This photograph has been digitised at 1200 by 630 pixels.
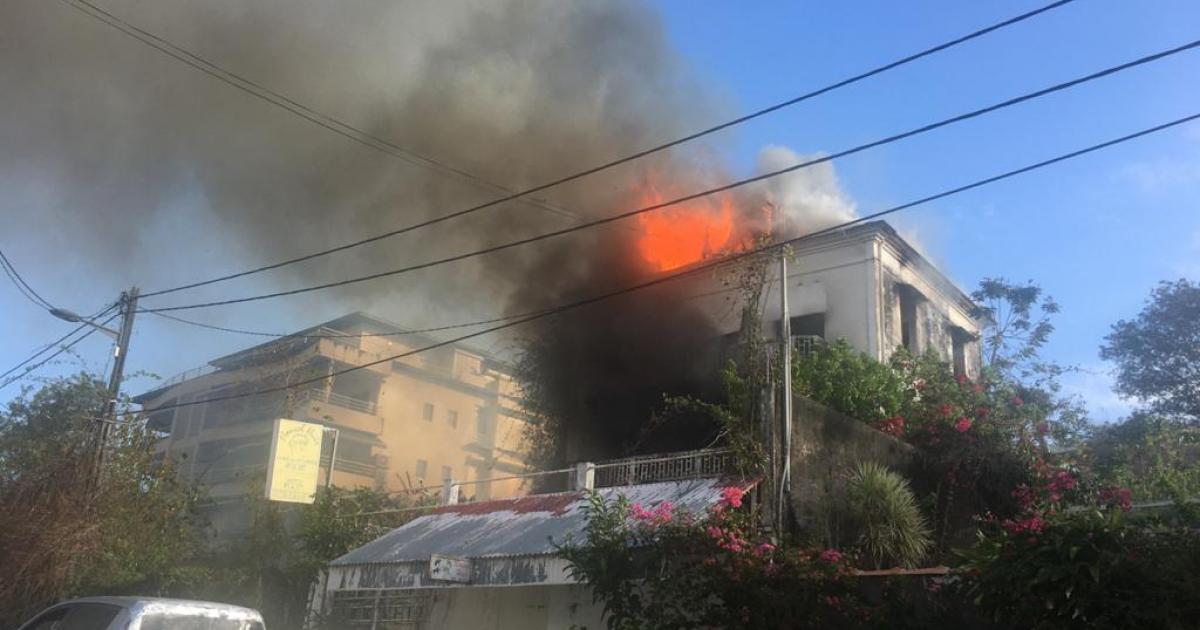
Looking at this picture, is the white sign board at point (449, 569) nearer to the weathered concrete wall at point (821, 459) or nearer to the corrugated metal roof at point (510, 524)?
the corrugated metal roof at point (510, 524)

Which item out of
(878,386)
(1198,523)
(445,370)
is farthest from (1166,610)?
(445,370)

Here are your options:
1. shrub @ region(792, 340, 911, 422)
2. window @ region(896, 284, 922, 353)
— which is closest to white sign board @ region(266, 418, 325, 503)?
shrub @ region(792, 340, 911, 422)

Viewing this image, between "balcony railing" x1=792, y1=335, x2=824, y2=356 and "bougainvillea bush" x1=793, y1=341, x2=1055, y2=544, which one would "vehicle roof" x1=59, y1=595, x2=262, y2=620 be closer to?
"bougainvillea bush" x1=793, y1=341, x2=1055, y2=544

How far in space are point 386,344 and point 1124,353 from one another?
2539 cm

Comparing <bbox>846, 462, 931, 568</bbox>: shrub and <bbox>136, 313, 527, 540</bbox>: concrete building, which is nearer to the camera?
<bbox>846, 462, 931, 568</bbox>: shrub

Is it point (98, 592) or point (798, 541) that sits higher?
point (798, 541)

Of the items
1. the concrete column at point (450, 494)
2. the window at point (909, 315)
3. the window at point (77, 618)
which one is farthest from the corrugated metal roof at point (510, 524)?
the window at point (909, 315)

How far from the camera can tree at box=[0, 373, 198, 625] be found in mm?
15859

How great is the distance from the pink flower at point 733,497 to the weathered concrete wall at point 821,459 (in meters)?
1.01

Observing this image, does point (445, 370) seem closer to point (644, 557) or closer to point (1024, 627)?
point (644, 557)

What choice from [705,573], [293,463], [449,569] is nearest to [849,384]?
[705,573]

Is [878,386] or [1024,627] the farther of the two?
[878,386]

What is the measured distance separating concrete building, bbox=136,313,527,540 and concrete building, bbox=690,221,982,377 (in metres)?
9.78

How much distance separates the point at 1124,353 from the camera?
105 feet
